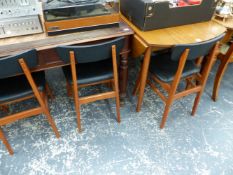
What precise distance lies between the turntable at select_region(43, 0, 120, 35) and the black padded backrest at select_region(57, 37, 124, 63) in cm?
19

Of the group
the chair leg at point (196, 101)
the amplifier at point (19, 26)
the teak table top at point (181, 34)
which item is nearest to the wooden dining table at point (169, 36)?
the teak table top at point (181, 34)

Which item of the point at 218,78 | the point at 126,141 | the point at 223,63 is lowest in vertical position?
the point at 126,141

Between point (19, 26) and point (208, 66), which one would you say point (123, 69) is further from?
point (19, 26)

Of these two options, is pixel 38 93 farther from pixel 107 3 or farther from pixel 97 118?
pixel 107 3

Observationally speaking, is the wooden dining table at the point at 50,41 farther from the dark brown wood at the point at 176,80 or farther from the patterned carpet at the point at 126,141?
the patterned carpet at the point at 126,141

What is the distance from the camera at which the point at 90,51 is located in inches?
42.2

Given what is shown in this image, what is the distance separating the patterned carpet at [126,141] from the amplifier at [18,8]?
34.7 inches

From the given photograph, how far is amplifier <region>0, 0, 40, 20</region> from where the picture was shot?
42.3 inches

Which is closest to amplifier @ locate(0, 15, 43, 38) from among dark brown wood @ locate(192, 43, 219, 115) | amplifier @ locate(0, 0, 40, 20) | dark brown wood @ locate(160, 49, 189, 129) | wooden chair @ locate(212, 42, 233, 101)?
amplifier @ locate(0, 0, 40, 20)

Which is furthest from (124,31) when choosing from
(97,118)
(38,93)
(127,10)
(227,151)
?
(227,151)

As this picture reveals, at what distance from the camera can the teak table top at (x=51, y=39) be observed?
108cm

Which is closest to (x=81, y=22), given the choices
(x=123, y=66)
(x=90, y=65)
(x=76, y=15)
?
(x=76, y=15)

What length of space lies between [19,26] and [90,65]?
1.73 ft

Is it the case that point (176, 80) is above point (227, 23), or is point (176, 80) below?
below
